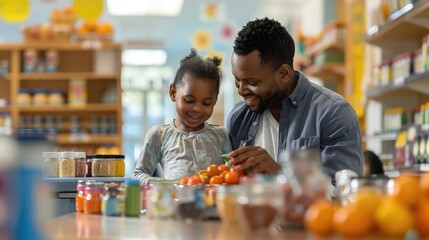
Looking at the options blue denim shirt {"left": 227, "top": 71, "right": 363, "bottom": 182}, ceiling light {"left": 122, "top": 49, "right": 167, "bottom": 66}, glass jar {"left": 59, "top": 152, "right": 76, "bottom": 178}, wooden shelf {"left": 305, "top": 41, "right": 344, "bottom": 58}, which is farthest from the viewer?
ceiling light {"left": 122, "top": 49, "right": 167, "bottom": 66}

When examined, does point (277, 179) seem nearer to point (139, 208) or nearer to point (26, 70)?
point (139, 208)

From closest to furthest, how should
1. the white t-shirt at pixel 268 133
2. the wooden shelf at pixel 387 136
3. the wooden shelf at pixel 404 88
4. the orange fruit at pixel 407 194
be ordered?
the orange fruit at pixel 407 194, the white t-shirt at pixel 268 133, the wooden shelf at pixel 404 88, the wooden shelf at pixel 387 136

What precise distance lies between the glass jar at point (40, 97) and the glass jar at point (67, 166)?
7.23m

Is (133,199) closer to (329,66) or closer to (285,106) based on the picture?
(285,106)

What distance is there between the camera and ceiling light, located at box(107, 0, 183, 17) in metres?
12.6

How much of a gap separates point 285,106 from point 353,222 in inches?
81.2

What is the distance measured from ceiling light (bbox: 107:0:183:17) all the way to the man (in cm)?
897

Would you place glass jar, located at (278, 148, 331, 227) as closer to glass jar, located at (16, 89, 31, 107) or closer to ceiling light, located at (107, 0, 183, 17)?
glass jar, located at (16, 89, 31, 107)

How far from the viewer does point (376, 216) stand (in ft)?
5.76

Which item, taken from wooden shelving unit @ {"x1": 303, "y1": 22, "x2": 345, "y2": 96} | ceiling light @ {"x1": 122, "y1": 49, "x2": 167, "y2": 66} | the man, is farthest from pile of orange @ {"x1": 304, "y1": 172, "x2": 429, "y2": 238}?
ceiling light @ {"x1": 122, "y1": 49, "x2": 167, "y2": 66}

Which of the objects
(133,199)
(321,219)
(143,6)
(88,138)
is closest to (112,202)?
(133,199)

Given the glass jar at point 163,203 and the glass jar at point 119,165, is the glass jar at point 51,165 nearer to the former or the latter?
the glass jar at point 119,165

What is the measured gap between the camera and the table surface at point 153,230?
184cm

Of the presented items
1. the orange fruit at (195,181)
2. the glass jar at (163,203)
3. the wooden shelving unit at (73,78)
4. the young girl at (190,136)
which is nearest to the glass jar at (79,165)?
the young girl at (190,136)
